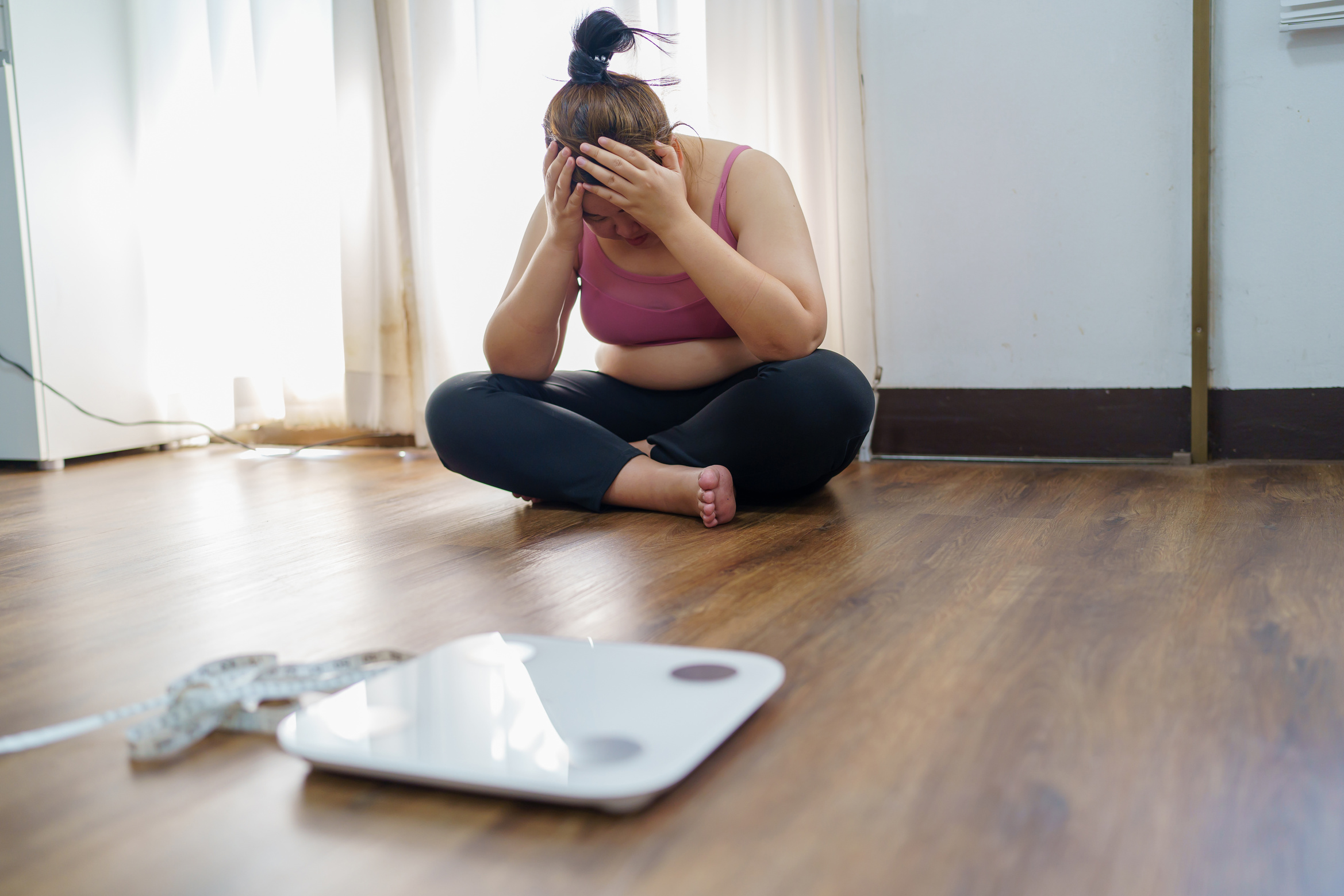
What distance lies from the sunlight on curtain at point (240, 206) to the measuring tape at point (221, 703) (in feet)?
5.33

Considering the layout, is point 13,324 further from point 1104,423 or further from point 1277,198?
point 1277,198

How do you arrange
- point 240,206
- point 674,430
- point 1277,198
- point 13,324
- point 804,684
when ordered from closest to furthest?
point 804,684 < point 674,430 < point 1277,198 < point 13,324 < point 240,206

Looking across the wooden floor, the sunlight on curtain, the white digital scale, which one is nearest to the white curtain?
the sunlight on curtain

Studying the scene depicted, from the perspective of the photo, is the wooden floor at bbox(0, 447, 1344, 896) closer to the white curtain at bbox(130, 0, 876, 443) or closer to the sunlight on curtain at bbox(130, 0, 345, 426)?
the white curtain at bbox(130, 0, 876, 443)

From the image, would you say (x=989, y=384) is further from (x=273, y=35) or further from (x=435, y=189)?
(x=273, y=35)

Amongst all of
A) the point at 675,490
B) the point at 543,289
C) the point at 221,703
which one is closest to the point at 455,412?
the point at 543,289

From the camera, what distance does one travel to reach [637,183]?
1204 mm

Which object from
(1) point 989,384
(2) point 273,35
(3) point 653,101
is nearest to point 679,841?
(3) point 653,101

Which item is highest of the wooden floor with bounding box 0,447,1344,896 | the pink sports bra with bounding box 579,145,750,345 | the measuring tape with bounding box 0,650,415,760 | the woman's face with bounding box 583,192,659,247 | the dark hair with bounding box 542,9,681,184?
the dark hair with bounding box 542,9,681,184

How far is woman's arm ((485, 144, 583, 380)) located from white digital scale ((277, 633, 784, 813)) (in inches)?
27.5

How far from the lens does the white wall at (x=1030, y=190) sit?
5.63ft

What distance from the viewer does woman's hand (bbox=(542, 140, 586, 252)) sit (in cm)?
126

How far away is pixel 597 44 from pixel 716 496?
1.88 feet

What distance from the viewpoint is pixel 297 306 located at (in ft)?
7.52
